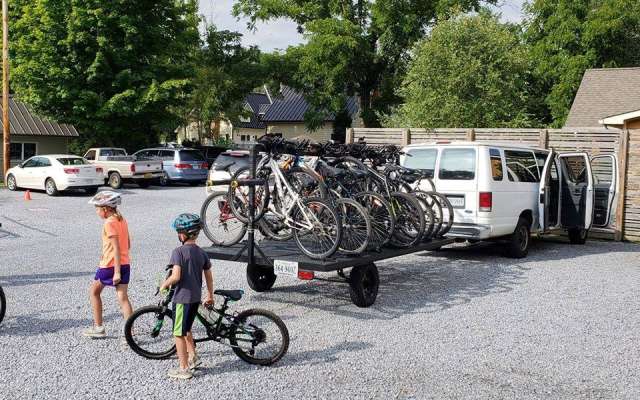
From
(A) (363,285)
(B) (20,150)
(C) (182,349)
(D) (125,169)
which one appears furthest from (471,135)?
(B) (20,150)

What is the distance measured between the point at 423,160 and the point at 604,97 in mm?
16832

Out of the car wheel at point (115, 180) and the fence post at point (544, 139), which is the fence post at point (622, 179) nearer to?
the fence post at point (544, 139)

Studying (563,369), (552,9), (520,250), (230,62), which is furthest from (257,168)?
(230,62)

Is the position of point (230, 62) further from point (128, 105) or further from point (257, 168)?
point (257, 168)

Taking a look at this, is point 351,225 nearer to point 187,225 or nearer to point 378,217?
point 378,217

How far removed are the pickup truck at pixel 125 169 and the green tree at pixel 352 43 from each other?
13698mm

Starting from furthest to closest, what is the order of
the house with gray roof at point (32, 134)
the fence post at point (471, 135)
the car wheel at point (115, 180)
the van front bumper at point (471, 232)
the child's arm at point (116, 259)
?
the house with gray roof at point (32, 134)
the car wheel at point (115, 180)
the fence post at point (471, 135)
the van front bumper at point (471, 232)
the child's arm at point (116, 259)

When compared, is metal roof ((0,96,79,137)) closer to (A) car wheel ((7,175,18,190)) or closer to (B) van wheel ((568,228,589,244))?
(A) car wheel ((7,175,18,190))

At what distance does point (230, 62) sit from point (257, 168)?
3716 cm

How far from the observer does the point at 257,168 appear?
8.68 metres

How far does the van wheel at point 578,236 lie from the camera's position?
46.9 ft

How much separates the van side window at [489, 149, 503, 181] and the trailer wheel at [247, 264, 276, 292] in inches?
176

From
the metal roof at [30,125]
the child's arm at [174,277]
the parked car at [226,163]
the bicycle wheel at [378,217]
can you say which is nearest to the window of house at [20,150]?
the metal roof at [30,125]

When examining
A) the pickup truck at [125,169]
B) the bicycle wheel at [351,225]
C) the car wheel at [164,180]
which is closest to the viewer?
the bicycle wheel at [351,225]
